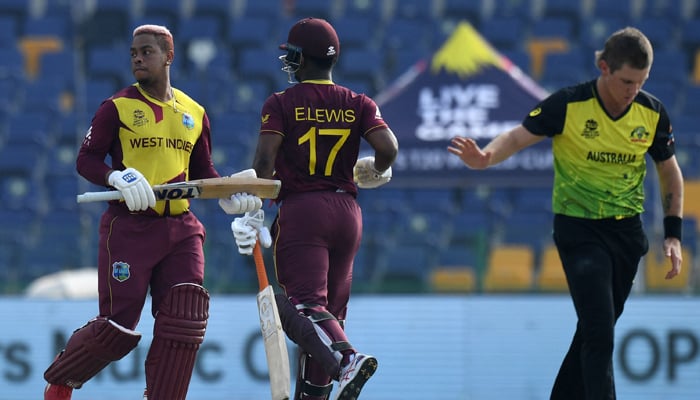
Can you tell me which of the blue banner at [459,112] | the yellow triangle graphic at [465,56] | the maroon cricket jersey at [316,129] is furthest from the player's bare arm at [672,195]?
the yellow triangle graphic at [465,56]

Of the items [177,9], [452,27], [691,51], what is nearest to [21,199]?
[177,9]

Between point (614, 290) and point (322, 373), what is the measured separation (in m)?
1.54

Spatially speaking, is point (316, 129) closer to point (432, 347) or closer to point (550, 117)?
point (550, 117)

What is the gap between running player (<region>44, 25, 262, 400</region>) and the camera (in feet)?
19.5

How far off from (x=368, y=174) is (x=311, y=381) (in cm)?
112

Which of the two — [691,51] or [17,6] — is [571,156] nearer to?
[691,51]

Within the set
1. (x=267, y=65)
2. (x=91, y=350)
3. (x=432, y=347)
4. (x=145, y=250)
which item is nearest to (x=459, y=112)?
(x=432, y=347)

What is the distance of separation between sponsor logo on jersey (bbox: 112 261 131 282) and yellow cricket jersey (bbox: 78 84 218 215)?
317 mm

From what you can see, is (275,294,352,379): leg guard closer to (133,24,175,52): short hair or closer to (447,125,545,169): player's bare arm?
(447,125,545,169): player's bare arm

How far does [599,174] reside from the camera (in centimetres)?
611

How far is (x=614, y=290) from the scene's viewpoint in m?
6.21

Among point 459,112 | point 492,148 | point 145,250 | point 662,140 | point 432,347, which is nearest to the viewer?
point 145,250

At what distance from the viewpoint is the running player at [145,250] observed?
5.95 meters

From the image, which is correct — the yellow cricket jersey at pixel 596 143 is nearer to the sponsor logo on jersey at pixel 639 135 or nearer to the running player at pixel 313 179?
the sponsor logo on jersey at pixel 639 135
